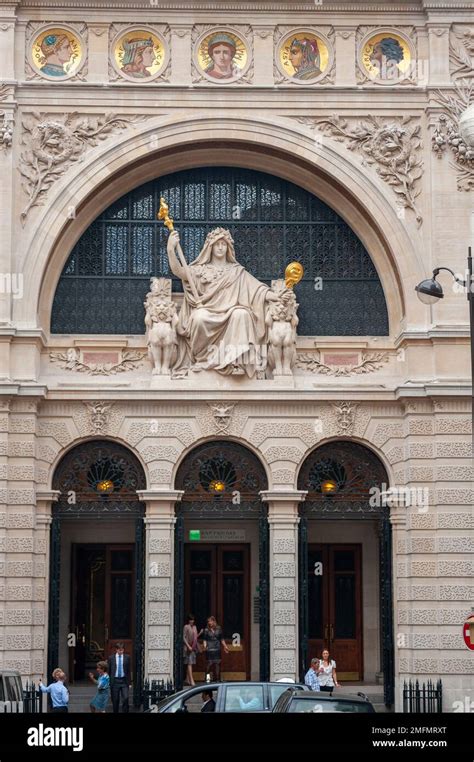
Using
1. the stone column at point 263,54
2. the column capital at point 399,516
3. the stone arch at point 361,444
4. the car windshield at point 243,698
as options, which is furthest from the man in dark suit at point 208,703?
the stone column at point 263,54

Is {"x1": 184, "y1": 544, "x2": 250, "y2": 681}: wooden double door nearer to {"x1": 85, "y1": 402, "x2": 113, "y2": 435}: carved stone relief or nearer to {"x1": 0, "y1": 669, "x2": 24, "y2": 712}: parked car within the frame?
{"x1": 85, "y1": 402, "x2": 113, "y2": 435}: carved stone relief

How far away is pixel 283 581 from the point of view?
2944cm

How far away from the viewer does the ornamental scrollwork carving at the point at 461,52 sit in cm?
3058

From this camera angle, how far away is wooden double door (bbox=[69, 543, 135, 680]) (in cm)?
3288

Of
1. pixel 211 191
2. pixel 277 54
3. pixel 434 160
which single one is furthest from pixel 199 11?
pixel 434 160

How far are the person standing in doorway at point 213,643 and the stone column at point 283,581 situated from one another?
166cm

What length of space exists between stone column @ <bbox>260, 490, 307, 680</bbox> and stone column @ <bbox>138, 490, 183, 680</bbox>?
89.1 inches

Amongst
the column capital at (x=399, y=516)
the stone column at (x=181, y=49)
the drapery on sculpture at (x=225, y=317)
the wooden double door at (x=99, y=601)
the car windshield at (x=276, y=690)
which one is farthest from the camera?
the wooden double door at (x=99, y=601)

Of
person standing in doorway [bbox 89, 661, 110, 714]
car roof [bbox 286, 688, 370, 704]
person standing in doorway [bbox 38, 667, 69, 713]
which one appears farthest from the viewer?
person standing in doorway [bbox 89, 661, 110, 714]

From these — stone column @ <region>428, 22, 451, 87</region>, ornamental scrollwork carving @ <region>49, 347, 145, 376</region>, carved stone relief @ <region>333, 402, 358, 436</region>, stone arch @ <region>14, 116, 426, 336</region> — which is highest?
stone column @ <region>428, 22, 451, 87</region>

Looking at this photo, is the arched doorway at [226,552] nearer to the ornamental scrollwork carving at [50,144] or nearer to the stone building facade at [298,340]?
the stone building facade at [298,340]

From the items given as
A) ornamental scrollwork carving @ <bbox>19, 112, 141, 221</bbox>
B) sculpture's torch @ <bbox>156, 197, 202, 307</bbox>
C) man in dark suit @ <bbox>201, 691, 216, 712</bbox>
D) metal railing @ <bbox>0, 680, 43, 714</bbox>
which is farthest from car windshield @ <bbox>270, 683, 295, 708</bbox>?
ornamental scrollwork carving @ <bbox>19, 112, 141, 221</bbox>

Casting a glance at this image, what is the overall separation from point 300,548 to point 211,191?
29.2 ft

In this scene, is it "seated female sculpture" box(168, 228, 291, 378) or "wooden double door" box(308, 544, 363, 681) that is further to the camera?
"wooden double door" box(308, 544, 363, 681)
